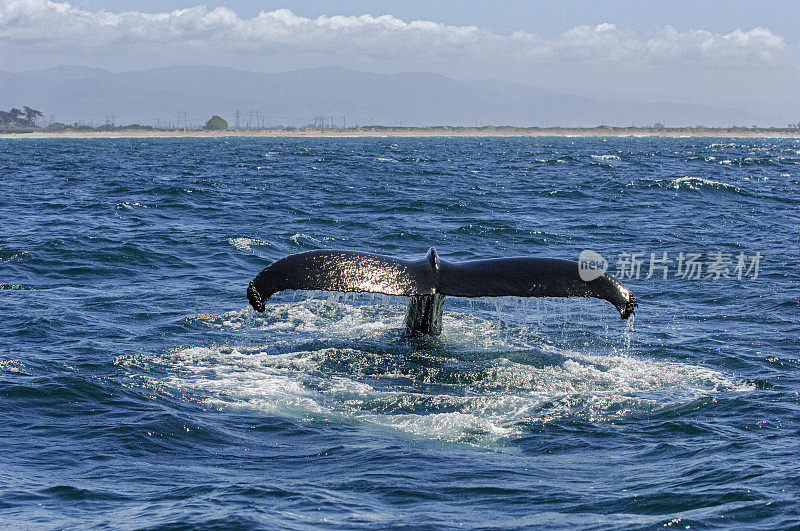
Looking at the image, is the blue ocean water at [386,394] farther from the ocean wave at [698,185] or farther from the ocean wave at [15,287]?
the ocean wave at [698,185]

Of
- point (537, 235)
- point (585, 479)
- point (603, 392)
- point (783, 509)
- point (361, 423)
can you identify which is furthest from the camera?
point (537, 235)

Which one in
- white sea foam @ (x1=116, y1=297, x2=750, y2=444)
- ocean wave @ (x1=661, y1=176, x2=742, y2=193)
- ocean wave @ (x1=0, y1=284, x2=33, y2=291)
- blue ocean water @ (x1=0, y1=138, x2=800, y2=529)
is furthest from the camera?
ocean wave @ (x1=661, y1=176, x2=742, y2=193)

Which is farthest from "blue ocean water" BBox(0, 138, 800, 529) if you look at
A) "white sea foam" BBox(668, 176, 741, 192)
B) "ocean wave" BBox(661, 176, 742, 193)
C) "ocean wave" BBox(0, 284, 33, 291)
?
"white sea foam" BBox(668, 176, 741, 192)

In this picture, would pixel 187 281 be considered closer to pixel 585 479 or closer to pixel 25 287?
pixel 25 287

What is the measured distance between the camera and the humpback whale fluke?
689 cm

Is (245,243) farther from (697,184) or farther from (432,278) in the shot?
(697,184)

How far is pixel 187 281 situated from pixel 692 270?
8.93m

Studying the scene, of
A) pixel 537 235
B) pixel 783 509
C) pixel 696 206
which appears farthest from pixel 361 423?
pixel 696 206

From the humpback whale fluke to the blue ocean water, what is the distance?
3.66 feet

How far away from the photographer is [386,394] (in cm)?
788

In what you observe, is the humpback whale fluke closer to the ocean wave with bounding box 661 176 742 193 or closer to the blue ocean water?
the blue ocean water

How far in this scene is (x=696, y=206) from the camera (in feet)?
84.2

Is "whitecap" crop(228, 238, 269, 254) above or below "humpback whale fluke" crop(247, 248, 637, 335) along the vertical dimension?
below

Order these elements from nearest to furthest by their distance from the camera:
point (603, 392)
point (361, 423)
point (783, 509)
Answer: point (783, 509) → point (361, 423) → point (603, 392)
